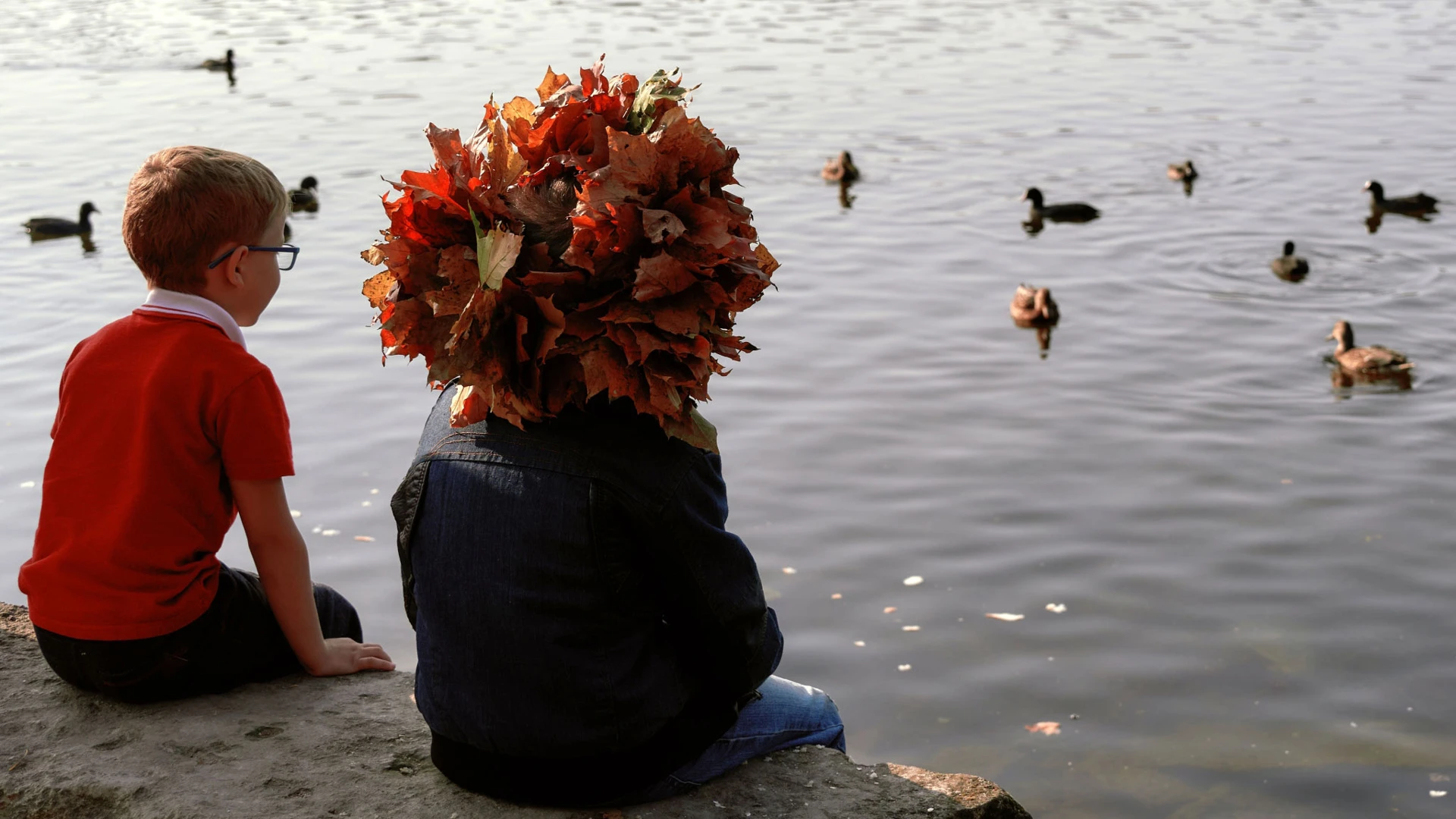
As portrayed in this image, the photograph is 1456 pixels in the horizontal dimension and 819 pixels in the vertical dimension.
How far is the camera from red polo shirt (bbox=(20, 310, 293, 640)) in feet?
11.5

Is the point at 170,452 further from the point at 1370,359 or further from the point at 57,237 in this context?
the point at 57,237

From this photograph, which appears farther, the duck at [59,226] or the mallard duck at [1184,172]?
the mallard duck at [1184,172]

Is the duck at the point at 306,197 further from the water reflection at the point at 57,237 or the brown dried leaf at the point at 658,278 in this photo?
the brown dried leaf at the point at 658,278

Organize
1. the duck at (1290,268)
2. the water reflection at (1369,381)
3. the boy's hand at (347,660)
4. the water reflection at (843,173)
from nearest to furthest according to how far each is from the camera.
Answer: the boy's hand at (347,660) < the water reflection at (1369,381) < the duck at (1290,268) < the water reflection at (843,173)

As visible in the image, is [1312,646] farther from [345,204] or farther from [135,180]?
[345,204]

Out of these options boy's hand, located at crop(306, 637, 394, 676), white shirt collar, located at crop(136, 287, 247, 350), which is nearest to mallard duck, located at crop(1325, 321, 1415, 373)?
boy's hand, located at crop(306, 637, 394, 676)

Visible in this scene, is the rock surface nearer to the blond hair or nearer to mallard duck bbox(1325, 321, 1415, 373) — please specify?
the blond hair

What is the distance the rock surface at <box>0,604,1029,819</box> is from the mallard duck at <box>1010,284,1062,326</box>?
7.37 meters

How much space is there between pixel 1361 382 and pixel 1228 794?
4904 millimetres

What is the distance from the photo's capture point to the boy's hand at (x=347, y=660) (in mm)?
4098

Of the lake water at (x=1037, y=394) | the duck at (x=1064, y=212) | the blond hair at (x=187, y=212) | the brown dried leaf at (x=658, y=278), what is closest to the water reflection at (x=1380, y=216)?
the lake water at (x=1037, y=394)

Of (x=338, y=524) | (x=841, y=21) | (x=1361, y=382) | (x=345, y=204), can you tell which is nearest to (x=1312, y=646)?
(x=1361, y=382)

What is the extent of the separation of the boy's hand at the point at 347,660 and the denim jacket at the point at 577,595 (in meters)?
1.01

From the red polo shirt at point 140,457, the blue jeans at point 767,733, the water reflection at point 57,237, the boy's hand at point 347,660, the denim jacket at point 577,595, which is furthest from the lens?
the water reflection at point 57,237
